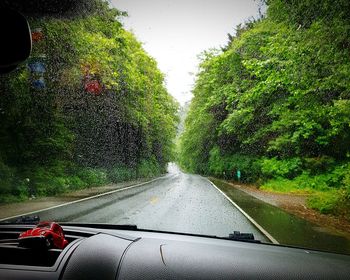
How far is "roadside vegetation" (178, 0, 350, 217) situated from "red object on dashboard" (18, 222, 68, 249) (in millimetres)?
8766

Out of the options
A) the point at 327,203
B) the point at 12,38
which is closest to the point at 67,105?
the point at 327,203

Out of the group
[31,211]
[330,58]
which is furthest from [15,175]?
[330,58]

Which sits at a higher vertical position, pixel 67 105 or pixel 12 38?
pixel 67 105

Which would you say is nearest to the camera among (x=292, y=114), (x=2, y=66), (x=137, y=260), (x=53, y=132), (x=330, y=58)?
(x=2, y=66)

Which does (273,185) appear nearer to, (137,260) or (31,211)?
(31,211)

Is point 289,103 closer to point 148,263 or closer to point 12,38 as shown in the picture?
point 148,263

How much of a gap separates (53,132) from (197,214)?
39.3ft

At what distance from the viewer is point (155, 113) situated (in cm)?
3856

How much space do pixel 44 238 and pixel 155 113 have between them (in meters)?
36.6

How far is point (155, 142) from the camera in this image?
51.8 meters

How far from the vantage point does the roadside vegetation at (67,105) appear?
1566 centimetres

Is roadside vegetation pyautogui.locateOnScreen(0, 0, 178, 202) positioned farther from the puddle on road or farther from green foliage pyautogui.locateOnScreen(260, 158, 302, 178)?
green foliage pyautogui.locateOnScreen(260, 158, 302, 178)

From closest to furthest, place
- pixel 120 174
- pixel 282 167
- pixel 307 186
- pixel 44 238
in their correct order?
pixel 44 238 → pixel 307 186 → pixel 282 167 → pixel 120 174

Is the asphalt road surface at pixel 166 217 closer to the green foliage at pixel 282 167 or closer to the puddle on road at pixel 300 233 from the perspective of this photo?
the puddle on road at pixel 300 233
